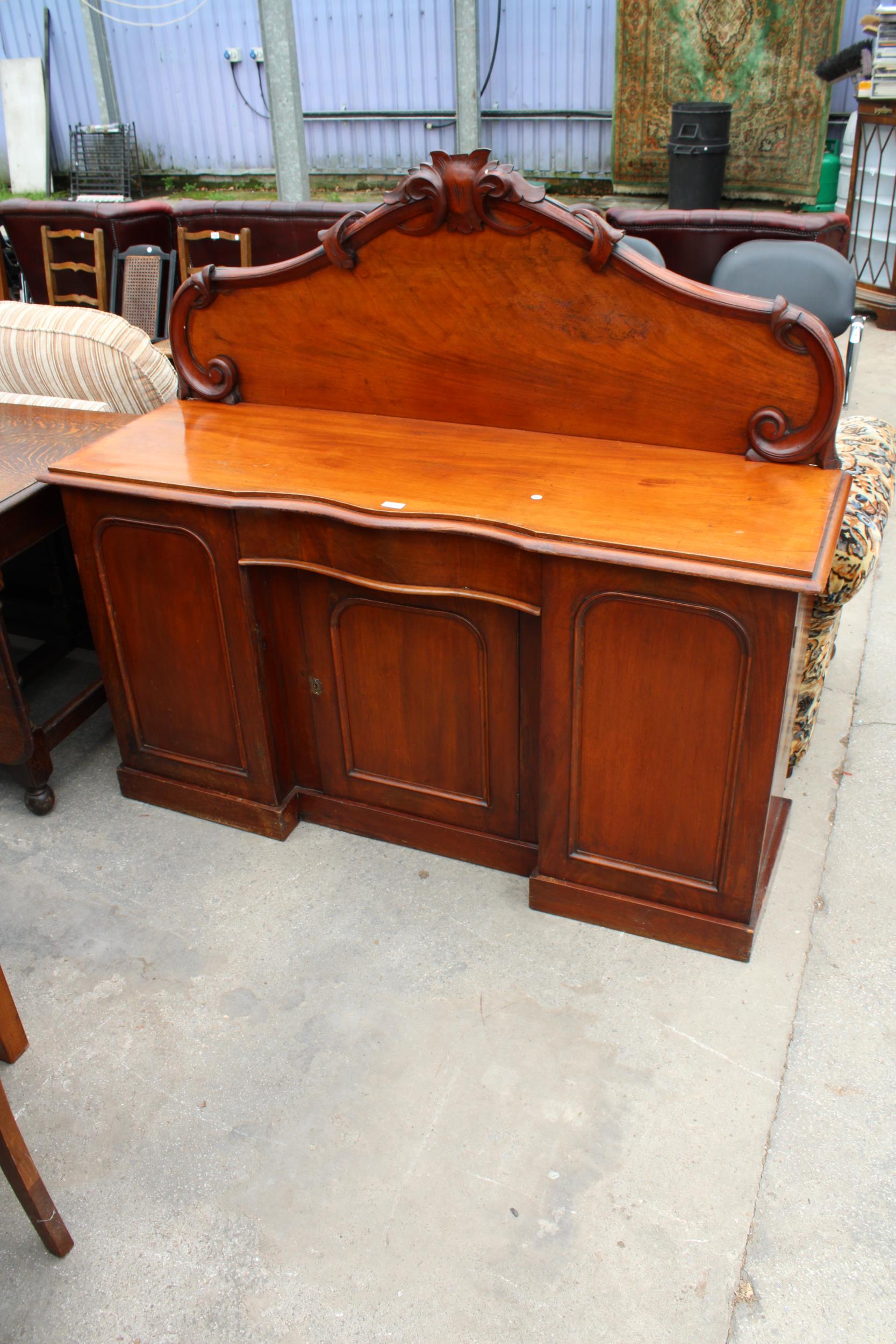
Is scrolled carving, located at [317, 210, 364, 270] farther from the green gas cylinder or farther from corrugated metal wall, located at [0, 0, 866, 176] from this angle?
corrugated metal wall, located at [0, 0, 866, 176]

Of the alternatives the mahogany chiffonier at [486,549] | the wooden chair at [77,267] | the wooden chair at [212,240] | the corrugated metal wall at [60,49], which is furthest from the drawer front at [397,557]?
the corrugated metal wall at [60,49]

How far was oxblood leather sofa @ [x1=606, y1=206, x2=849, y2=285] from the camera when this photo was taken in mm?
5176

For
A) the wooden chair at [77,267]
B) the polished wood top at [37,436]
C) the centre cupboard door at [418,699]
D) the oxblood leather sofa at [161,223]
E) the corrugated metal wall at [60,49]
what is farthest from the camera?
the corrugated metal wall at [60,49]

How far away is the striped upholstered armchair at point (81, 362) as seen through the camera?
3.19m

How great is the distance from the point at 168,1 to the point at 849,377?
903 cm

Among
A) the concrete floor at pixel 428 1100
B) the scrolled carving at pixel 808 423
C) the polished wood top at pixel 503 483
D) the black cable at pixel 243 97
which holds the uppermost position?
the black cable at pixel 243 97

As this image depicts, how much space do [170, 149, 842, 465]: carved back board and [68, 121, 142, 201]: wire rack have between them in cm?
1007

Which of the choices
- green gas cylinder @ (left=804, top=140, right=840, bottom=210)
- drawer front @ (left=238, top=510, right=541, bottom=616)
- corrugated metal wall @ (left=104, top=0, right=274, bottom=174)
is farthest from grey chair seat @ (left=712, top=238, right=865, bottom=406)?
corrugated metal wall @ (left=104, top=0, right=274, bottom=174)

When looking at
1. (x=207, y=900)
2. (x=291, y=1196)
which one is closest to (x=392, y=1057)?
(x=291, y=1196)

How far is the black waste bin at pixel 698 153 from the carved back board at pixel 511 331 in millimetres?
7527

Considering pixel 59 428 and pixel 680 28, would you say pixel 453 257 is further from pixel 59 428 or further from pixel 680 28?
pixel 680 28

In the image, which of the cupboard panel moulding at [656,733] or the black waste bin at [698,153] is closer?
the cupboard panel moulding at [656,733]

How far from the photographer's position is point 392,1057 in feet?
7.28

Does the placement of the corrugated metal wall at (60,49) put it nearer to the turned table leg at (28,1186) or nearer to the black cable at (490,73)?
the black cable at (490,73)
